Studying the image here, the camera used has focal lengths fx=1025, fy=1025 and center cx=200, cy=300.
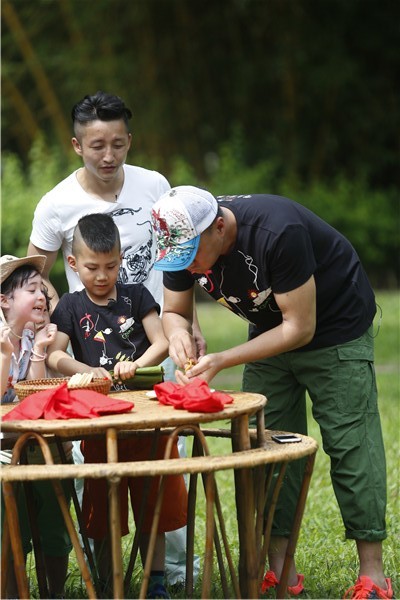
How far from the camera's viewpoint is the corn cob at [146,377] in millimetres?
3379

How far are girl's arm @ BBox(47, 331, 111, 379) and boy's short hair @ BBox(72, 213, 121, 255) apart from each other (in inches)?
12.4

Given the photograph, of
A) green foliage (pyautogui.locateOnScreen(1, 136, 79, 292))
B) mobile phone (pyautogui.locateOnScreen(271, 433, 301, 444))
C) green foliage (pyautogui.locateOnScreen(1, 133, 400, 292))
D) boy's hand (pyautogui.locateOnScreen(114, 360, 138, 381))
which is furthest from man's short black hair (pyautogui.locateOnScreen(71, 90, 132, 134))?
green foliage (pyautogui.locateOnScreen(1, 133, 400, 292))

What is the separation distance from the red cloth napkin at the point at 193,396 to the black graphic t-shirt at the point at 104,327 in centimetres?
49

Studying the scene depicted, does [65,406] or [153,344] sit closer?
[65,406]

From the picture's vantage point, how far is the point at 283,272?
10.5 feet

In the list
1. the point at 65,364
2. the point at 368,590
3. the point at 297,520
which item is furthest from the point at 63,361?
the point at 368,590

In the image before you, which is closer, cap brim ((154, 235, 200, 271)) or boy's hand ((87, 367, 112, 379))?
cap brim ((154, 235, 200, 271))

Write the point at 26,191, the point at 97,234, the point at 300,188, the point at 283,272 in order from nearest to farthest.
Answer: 1. the point at 283,272
2. the point at 97,234
3. the point at 26,191
4. the point at 300,188

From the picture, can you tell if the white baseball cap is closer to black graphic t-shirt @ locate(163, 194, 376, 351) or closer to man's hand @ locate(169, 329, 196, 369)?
black graphic t-shirt @ locate(163, 194, 376, 351)

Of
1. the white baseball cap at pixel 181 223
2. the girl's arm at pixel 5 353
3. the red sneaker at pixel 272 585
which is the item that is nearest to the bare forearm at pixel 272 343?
the white baseball cap at pixel 181 223

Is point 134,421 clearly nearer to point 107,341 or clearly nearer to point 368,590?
point 107,341

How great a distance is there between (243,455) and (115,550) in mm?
433

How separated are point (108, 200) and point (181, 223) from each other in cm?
90

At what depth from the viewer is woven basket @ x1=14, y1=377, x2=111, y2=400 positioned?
311 centimetres
